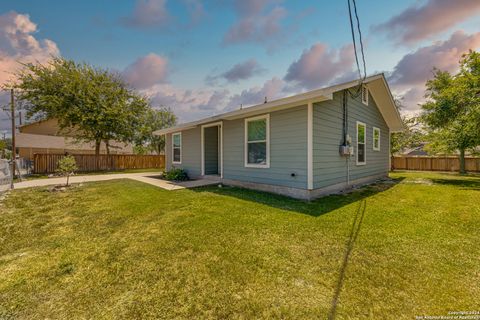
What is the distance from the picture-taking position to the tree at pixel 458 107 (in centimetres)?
998

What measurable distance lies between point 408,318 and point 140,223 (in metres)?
3.97

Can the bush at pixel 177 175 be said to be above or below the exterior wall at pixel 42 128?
below

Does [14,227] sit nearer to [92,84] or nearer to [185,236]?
[185,236]

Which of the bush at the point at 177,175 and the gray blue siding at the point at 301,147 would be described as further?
the bush at the point at 177,175

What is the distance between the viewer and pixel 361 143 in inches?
321

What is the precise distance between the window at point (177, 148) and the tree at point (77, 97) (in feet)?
26.2

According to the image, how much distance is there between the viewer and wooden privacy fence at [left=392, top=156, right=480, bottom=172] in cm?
1507

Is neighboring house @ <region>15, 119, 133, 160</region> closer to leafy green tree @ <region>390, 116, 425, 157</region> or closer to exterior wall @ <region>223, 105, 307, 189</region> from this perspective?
exterior wall @ <region>223, 105, 307, 189</region>

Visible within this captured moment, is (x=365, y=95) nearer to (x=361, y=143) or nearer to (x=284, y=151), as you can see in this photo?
(x=361, y=143)

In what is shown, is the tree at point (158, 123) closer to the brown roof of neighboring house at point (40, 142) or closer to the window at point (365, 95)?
the brown roof of neighboring house at point (40, 142)

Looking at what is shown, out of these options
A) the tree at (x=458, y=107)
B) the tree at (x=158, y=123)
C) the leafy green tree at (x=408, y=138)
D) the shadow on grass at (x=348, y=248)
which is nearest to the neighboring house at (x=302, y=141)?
the shadow on grass at (x=348, y=248)

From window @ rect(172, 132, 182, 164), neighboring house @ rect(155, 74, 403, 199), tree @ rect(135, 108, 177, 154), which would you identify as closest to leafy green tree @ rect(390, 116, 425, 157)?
neighboring house @ rect(155, 74, 403, 199)

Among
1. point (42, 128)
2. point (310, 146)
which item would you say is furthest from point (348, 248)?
point (42, 128)

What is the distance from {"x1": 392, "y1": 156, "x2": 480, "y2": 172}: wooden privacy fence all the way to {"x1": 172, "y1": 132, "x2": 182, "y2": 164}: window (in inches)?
652
